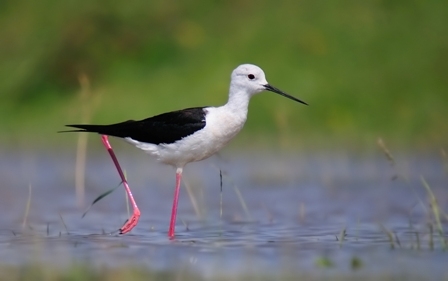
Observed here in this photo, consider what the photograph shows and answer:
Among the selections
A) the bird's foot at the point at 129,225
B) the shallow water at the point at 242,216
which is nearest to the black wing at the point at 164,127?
the shallow water at the point at 242,216

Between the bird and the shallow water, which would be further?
the bird

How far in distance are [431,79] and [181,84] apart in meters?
4.02

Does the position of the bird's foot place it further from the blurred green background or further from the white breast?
the blurred green background

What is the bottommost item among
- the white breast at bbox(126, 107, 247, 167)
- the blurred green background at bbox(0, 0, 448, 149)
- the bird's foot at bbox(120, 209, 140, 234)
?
the bird's foot at bbox(120, 209, 140, 234)

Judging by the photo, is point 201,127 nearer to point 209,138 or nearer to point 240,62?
point 209,138

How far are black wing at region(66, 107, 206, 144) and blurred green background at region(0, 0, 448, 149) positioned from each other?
20.3 feet

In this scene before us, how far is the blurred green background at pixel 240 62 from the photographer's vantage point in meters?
16.7

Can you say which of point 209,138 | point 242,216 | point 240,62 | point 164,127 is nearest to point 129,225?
point 164,127

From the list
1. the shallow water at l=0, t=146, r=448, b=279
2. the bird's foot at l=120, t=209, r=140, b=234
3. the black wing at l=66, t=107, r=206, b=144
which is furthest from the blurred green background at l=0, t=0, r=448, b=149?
the bird's foot at l=120, t=209, r=140, b=234

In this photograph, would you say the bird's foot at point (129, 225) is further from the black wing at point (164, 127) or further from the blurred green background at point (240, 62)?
the blurred green background at point (240, 62)

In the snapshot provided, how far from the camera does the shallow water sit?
287 inches

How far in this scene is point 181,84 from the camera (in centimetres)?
1777

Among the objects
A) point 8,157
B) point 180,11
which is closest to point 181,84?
point 180,11

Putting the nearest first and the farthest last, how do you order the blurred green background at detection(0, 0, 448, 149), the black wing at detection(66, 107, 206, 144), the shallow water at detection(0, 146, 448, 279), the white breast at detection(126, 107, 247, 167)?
the shallow water at detection(0, 146, 448, 279)
the white breast at detection(126, 107, 247, 167)
the black wing at detection(66, 107, 206, 144)
the blurred green background at detection(0, 0, 448, 149)
